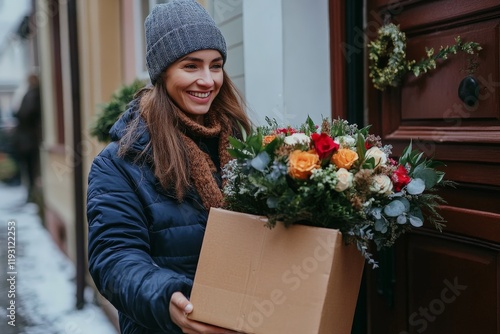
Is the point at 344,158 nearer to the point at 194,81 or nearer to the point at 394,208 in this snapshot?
the point at 394,208

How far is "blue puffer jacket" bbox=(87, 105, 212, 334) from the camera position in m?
1.67

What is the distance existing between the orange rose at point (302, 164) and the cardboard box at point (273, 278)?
14 centimetres

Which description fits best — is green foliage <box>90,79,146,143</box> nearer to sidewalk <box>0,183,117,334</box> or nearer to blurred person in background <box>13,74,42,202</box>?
sidewalk <box>0,183,117,334</box>

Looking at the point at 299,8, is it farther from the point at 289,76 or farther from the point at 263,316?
the point at 263,316

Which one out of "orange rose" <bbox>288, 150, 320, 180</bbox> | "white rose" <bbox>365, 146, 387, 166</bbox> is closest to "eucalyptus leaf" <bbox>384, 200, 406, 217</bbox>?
"white rose" <bbox>365, 146, 387, 166</bbox>

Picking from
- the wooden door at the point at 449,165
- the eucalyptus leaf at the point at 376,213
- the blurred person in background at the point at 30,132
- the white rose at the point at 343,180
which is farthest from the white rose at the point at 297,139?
the blurred person in background at the point at 30,132

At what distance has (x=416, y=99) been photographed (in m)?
2.37

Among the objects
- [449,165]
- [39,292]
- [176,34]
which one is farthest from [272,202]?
[39,292]

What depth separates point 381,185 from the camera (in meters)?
1.56

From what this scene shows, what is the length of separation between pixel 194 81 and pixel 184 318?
749 millimetres

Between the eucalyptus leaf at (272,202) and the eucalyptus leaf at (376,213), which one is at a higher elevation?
the eucalyptus leaf at (272,202)

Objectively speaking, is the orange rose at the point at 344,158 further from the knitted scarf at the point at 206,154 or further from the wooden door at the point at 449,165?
the wooden door at the point at 449,165

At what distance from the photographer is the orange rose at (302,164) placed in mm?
1487
